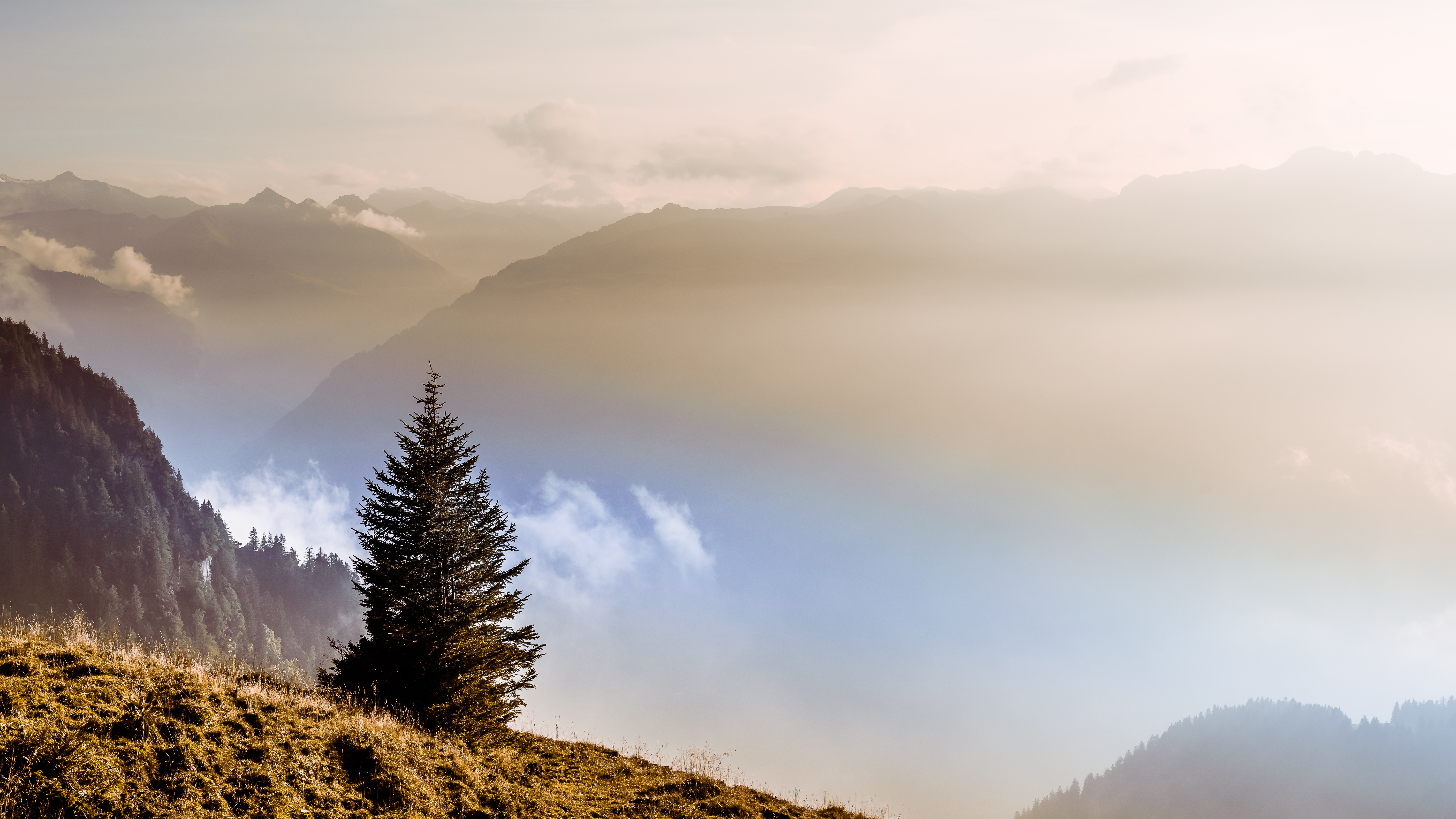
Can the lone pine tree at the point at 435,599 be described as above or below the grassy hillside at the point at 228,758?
above

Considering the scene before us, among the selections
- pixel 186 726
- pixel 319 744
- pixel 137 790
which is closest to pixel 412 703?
pixel 319 744

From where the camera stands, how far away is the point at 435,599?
2303cm

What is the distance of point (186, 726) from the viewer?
510 inches

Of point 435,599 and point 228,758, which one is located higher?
point 435,599

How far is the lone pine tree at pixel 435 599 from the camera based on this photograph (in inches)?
851

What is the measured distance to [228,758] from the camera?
1289 centimetres

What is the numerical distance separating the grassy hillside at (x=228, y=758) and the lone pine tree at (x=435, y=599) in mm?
2647

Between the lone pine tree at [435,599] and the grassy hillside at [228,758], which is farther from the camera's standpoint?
the lone pine tree at [435,599]

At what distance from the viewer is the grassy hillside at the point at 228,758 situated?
11.1m

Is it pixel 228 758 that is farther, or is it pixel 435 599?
pixel 435 599

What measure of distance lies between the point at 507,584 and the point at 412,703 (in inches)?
237

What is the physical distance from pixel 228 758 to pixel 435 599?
1015 cm

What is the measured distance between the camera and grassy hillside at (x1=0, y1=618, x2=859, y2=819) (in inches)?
436

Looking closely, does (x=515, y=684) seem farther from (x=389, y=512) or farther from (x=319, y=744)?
(x=319, y=744)
